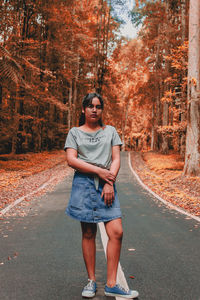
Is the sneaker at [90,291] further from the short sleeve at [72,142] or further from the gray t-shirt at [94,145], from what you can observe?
the short sleeve at [72,142]

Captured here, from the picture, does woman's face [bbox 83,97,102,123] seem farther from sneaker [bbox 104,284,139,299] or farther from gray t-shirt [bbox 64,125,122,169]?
sneaker [bbox 104,284,139,299]

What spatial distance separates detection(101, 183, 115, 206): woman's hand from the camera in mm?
3252

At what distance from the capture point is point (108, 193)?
3.25 metres

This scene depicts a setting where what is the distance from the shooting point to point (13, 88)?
19.0m

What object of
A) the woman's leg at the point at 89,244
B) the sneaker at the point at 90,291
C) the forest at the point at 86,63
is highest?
the forest at the point at 86,63

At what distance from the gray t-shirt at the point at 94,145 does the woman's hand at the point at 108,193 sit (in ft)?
0.77

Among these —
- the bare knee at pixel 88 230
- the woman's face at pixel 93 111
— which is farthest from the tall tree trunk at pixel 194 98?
the bare knee at pixel 88 230

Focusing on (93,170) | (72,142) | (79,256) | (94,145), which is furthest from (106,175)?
(79,256)

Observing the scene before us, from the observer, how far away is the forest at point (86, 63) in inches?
585

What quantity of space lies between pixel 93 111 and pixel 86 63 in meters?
35.0

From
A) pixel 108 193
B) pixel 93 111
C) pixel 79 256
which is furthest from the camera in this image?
pixel 79 256

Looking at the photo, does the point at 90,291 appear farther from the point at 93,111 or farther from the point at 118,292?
the point at 93,111

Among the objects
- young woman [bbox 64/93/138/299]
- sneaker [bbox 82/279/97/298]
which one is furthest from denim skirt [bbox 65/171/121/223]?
sneaker [bbox 82/279/97/298]

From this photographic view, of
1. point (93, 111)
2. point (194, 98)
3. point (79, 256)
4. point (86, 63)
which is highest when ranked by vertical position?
point (86, 63)
